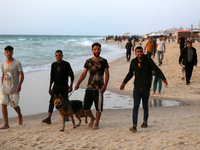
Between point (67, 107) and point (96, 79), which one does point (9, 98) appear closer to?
point (67, 107)

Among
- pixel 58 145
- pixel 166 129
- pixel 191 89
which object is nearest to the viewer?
pixel 58 145

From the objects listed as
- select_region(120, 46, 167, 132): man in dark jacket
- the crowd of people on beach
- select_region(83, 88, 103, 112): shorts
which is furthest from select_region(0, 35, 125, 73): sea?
select_region(120, 46, 167, 132): man in dark jacket

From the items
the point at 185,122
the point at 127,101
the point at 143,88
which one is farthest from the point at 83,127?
the point at 127,101

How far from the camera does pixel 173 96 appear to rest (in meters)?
9.45

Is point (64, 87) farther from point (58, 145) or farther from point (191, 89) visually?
point (191, 89)

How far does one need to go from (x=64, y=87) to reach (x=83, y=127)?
1007mm

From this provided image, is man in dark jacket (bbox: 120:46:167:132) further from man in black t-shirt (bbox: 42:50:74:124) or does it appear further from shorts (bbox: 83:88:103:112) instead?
man in black t-shirt (bbox: 42:50:74:124)

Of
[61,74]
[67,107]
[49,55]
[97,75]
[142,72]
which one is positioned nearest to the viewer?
[142,72]

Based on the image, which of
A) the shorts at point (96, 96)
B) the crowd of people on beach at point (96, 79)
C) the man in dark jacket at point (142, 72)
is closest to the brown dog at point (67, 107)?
the crowd of people on beach at point (96, 79)

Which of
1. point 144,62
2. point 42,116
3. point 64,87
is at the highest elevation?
point 144,62

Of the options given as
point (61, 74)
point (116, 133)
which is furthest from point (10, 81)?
point (116, 133)

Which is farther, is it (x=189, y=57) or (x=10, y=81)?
(x=189, y=57)

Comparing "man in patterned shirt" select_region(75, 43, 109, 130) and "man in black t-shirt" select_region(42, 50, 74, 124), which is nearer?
"man in patterned shirt" select_region(75, 43, 109, 130)

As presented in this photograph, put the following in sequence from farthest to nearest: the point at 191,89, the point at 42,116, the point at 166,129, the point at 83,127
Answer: the point at 191,89, the point at 42,116, the point at 83,127, the point at 166,129
